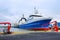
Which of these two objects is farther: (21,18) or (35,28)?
(21,18)

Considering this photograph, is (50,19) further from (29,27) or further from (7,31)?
(7,31)

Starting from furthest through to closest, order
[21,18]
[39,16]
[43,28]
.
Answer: [21,18]
[39,16]
[43,28]

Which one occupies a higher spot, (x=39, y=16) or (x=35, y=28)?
(x=39, y=16)

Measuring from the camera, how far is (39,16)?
129 ft

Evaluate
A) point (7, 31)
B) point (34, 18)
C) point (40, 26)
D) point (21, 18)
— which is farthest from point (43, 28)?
point (21, 18)

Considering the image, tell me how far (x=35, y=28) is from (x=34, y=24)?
34.9 inches

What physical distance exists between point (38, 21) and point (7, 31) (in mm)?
13034

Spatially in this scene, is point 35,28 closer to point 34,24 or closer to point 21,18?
point 34,24

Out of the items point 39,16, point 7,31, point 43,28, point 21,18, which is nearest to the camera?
point 7,31

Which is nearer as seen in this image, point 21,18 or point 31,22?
point 31,22

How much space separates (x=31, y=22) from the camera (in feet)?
123

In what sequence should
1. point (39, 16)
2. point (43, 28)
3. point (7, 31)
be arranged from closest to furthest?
1. point (7, 31)
2. point (43, 28)
3. point (39, 16)

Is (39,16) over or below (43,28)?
over

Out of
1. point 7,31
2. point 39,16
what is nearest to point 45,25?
point 39,16
